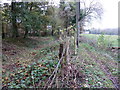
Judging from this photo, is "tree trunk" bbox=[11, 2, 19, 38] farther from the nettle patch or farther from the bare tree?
the bare tree

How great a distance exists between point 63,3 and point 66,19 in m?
1.47

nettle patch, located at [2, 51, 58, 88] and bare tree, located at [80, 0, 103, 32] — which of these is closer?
nettle patch, located at [2, 51, 58, 88]

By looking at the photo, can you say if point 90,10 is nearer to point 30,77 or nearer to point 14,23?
point 14,23

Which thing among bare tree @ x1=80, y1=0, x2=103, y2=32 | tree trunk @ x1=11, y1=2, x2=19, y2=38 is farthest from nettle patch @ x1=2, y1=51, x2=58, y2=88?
bare tree @ x1=80, y1=0, x2=103, y2=32

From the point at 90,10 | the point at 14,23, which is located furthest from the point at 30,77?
the point at 90,10

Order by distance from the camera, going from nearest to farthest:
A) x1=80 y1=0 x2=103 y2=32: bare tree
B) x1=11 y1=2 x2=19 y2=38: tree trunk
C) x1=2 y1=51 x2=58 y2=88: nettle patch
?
x1=2 y1=51 x2=58 y2=88: nettle patch, x1=11 y1=2 x2=19 y2=38: tree trunk, x1=80 y1=0 x2=103 y2=32: bare tree

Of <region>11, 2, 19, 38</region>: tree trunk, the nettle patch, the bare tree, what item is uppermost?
the bare tree

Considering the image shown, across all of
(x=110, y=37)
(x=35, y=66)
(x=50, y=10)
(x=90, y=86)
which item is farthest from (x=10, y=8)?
(x=110, y=37)

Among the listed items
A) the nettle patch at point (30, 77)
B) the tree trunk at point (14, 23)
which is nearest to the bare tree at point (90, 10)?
the tree trunk at point (14, 23)

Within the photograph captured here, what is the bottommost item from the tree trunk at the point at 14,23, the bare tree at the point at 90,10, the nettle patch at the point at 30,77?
the nettle patch at the point at 30,77

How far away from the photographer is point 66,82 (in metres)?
2.17

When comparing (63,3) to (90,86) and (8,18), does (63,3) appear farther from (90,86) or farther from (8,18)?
(90,86)

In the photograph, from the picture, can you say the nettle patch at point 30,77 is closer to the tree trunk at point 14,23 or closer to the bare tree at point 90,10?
the tree trunk at point 14,23

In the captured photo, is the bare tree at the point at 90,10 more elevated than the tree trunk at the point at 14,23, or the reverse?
the bare tree at the point at 90,10
